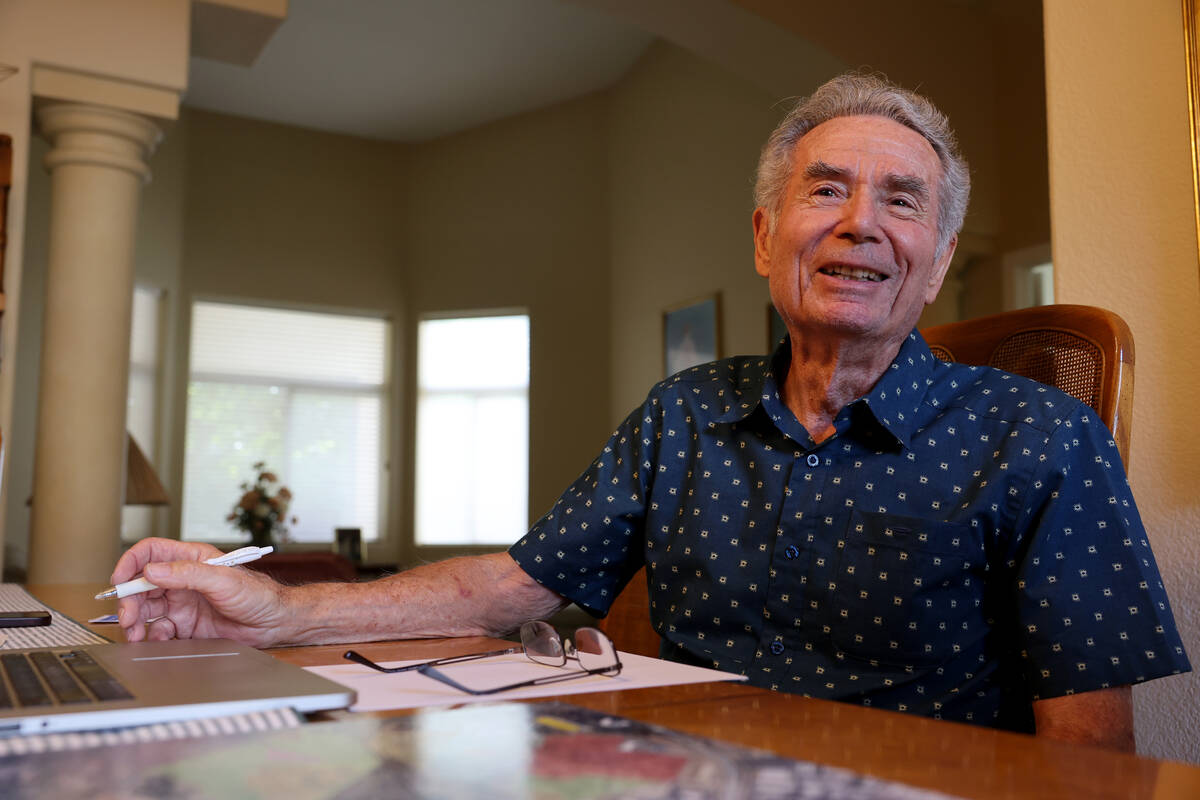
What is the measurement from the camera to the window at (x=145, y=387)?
21.9 feet

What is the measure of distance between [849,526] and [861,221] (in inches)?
14.9

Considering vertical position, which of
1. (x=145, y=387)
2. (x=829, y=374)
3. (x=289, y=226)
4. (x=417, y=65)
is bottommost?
(x=829, y=374)

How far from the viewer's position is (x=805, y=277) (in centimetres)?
133

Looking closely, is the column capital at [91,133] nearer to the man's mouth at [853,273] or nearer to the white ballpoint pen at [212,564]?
the white ballpoint pen at [212,564]

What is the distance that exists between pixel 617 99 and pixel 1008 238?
3.24m

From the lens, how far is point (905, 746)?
60cm

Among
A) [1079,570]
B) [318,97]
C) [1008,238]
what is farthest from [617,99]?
[1079,570]

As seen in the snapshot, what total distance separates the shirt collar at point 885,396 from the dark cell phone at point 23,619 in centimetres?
84

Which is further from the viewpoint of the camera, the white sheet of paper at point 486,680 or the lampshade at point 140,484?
the lampshade at point 140,484

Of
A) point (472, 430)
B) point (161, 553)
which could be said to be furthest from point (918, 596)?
point (472, 430)

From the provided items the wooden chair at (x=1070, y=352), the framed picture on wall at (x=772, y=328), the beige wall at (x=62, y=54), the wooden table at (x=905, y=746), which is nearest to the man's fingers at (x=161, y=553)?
the wooden table at (x=905, y=746)

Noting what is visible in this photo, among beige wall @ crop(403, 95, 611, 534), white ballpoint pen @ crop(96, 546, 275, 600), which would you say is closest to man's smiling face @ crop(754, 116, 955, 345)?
white ballpoint pen @ crop(96, 546, 275, 600)

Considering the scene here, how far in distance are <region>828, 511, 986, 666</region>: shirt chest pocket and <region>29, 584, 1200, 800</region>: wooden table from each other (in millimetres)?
360

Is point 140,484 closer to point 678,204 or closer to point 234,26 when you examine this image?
point 234,26
